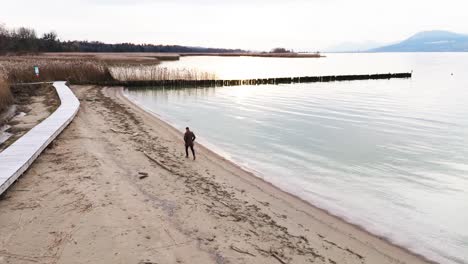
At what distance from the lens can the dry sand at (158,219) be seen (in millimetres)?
5594

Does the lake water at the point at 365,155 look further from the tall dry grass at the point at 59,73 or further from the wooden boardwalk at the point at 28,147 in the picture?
the tall dry grass at the point at 59,73

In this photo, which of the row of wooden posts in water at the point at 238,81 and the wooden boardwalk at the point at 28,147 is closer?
the wooden boardwalk at the point at 28,147

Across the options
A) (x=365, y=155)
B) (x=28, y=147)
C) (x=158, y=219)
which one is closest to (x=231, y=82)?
(x=365, y=155)

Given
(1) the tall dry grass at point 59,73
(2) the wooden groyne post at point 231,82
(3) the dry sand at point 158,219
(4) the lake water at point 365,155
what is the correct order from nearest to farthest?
1. (3) the dry sand at point 158,219
2. (4) the lake water at point 365,155
3. (1) the tall dry grass at point 59,73
4. (2) the wooden groyne post at point 231,82

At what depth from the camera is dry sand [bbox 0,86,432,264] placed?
559 centimetres

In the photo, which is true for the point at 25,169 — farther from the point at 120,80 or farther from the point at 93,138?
the point at 120,80

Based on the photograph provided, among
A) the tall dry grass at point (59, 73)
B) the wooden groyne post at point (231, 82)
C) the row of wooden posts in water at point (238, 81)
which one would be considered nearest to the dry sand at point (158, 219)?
the tall dry grass at point (59, 73)

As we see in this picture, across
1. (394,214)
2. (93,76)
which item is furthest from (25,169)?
(93,76)

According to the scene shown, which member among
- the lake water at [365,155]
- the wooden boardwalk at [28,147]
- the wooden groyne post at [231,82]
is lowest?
the lake water at [365,155]

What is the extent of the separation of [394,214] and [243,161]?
5.65m

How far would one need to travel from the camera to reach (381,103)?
30922mm

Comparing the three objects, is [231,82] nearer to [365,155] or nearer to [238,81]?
[238,81]

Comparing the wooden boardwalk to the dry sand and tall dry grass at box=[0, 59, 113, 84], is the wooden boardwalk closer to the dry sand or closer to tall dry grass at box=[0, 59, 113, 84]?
the dry sand

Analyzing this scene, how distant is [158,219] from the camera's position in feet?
22.0
